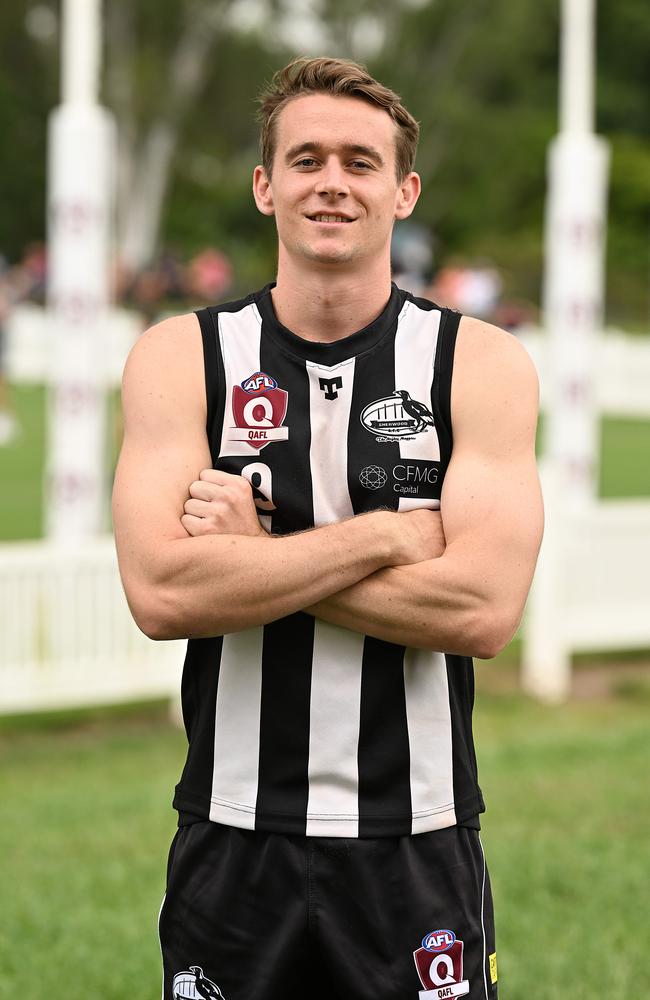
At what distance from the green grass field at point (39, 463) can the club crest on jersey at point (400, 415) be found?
10.8m

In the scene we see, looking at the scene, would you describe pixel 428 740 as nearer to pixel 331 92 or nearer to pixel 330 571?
pixel 330 571

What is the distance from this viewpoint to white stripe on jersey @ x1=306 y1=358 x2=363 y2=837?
2.92 metres

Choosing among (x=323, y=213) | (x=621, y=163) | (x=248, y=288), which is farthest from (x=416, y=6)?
(x=323, y=213)

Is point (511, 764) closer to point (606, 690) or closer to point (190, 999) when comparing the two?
point (606, 690)

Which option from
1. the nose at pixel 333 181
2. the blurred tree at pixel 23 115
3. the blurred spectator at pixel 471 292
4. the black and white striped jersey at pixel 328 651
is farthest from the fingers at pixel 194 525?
the blurred tree at pixel 23 115

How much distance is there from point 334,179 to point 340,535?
675 millimetres

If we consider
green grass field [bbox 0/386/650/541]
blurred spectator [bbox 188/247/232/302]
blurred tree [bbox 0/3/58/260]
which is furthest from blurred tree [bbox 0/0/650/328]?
green grass field [bbox 0/386/650/541]

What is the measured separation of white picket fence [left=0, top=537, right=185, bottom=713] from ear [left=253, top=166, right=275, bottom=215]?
4608 millimetres

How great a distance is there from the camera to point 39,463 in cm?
1827

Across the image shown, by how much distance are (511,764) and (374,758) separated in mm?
4735

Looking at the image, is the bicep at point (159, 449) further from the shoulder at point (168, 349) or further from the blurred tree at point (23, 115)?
the blurred tree at point (23, 115)

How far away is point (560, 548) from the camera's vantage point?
8742mm

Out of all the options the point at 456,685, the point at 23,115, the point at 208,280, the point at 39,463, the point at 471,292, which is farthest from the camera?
the point at 23,115

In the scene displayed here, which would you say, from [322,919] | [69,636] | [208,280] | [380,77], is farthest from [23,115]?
[322,919]
